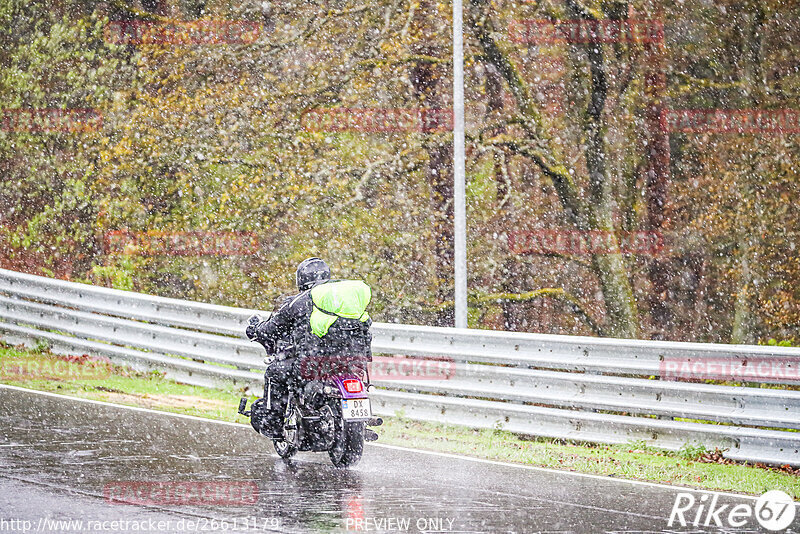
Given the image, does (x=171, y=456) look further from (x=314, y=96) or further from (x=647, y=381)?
(x=314, y=96)

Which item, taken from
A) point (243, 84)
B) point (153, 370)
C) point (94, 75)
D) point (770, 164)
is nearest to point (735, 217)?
point (770, 164)

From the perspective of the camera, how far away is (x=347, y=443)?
31.5 ft

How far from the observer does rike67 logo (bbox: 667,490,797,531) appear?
7.95m

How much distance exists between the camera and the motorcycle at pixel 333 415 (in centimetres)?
939

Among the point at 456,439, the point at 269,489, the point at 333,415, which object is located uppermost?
the point at 333,415
